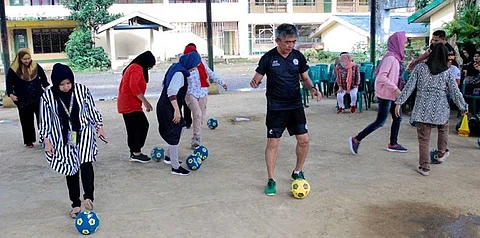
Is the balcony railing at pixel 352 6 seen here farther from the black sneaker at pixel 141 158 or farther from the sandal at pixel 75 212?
the sandal at pixel 75 212

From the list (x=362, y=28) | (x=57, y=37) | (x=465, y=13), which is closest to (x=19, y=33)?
(x=57, y=37)

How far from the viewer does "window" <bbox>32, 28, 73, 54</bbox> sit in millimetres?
31656

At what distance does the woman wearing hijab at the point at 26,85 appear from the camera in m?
7.32

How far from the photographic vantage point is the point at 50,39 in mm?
32062

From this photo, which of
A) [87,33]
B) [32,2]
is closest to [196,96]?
[87,33]

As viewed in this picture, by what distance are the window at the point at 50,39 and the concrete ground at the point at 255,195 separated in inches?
1039

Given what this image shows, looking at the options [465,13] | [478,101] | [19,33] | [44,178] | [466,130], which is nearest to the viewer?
[44,178]

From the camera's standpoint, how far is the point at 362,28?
3225 cm

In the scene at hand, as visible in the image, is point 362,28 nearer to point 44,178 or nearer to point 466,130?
point 466,130

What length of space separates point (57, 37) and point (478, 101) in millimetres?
29022

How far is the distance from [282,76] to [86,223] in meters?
2.24

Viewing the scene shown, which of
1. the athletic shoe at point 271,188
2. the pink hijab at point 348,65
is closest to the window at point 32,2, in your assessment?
the pink hijab at point 348,65

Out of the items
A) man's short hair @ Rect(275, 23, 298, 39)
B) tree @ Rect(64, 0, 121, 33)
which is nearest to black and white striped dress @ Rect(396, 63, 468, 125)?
man's short hair @ Rect(275, 23, 298, 39)

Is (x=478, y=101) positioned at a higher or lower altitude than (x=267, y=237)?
higher
